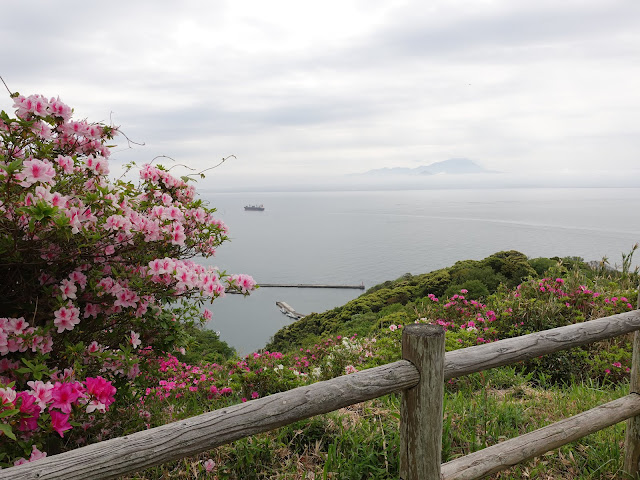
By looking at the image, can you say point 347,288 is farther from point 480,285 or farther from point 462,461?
point 462,461

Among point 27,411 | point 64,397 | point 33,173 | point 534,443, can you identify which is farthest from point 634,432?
point 33,173

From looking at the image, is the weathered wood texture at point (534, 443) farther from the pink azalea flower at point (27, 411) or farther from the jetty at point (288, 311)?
the jetty at point (288, 311)

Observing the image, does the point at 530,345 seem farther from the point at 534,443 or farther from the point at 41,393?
the point at 41,393

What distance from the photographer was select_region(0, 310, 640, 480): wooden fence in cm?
142

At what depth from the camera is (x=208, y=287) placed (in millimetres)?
2994

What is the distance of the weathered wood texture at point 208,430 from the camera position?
4.45 ft

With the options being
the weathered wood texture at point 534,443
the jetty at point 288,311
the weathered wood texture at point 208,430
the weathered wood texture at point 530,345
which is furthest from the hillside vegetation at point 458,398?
the jetty at point 288,311

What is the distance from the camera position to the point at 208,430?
1.56 m

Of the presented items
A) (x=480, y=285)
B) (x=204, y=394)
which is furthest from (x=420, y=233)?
(x=204, y=394)

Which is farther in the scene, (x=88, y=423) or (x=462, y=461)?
(x=88, y=423)

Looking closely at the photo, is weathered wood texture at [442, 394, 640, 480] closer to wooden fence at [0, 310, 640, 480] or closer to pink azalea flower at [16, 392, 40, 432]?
wooden fence at [0, 310, 640, 480]

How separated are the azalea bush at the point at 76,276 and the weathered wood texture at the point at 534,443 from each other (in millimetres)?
1826

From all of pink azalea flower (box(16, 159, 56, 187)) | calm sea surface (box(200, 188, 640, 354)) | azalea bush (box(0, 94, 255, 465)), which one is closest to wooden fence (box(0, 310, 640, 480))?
azalea bush (box(0, 94, 255, 465))

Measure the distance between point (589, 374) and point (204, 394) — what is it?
4217 millimetres
